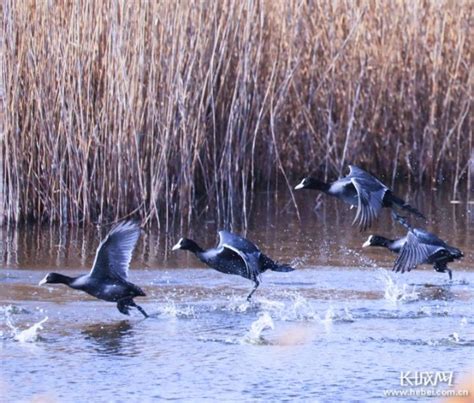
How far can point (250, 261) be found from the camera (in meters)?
7.92

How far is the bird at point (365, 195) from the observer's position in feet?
26.3

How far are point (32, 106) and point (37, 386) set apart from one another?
432cm

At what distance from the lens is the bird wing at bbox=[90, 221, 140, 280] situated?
7352mm

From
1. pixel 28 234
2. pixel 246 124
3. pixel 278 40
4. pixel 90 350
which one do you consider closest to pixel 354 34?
pixel 278 40

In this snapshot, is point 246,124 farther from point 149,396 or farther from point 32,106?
point 149,396

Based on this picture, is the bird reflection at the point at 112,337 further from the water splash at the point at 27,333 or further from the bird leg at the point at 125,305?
the water splash at the point at 27,333

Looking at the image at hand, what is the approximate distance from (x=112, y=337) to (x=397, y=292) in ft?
6.56

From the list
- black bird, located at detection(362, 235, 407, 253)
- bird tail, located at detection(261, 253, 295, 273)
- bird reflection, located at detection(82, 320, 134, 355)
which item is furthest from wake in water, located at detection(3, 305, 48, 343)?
black bird, located at detection(362, 235, 407, 253)

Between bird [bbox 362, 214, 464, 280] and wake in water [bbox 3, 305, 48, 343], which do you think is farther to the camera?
bird [bbox 362, 214, 464, 280]

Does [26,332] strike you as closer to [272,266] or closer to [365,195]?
[272,266]

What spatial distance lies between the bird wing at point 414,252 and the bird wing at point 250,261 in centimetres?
94

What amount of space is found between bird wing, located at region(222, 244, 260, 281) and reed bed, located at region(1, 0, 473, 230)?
2046mm

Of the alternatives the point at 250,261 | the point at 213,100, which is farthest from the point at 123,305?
the point at 213,100

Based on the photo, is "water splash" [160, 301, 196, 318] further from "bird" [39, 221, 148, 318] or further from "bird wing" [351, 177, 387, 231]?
"bird wing" [351, 177, 387, 231]
